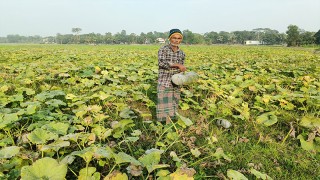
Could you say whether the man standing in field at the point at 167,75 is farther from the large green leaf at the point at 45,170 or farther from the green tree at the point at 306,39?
the green tree at the point at 306,39

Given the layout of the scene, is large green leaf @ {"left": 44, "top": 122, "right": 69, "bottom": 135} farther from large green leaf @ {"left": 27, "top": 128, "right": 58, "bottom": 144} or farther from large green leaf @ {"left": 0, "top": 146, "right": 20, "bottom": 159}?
large green leaf @ {"left": 0, "top": 146, "right": 20, "bottom": 159}

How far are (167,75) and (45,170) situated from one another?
2112 mm

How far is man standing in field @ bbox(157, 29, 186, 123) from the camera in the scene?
131 inches

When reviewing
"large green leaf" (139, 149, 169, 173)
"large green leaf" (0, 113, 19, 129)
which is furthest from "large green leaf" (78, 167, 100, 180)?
"large green leaf" (0, 113, 19, 129)

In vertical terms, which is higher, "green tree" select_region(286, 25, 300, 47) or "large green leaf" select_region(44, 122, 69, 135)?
"green tree" select_region(286, 25, 300, 47)

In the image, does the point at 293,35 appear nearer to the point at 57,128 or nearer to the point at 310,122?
the point at 310,122

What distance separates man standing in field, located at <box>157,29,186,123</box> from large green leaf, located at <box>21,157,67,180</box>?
1.85 metres

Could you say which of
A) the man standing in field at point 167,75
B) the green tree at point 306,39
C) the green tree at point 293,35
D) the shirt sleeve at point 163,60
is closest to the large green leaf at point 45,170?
the man standing in field at point 167,75

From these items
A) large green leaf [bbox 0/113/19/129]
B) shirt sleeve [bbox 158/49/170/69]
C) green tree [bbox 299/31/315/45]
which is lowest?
large green leaf [bbox 0/113/19/129]

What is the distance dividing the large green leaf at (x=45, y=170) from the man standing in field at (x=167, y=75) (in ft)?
6.06

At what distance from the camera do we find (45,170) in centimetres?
160

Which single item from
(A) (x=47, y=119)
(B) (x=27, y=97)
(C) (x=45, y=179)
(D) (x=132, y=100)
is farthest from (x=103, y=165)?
(B) (x=27, y=97)

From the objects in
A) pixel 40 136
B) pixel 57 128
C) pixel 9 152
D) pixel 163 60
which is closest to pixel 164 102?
pixel 163 60

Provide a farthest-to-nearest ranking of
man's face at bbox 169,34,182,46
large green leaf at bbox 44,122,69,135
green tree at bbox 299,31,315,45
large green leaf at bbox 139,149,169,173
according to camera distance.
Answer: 1. green tree at bbox 299,31,315,45
2. man's face at bbox 169,34,182,46
3. large green leaf at bbox 44,122,69,135
4. large green leaf at bbox 139,149,169,173
